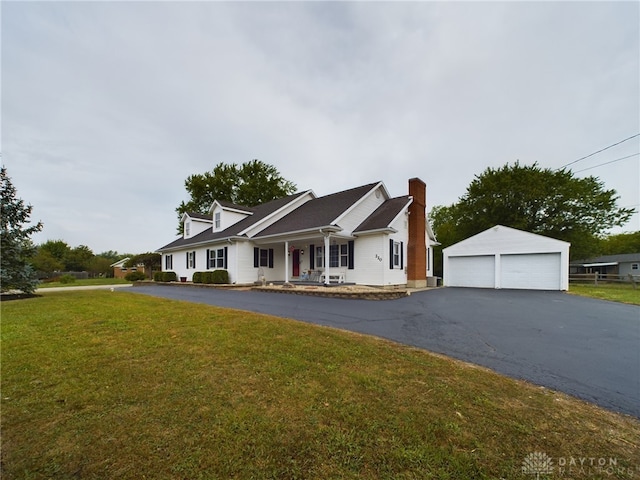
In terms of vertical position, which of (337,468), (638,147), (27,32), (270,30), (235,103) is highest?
(270,30)

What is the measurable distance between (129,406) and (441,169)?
24130 mm

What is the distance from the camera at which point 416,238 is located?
1702cm

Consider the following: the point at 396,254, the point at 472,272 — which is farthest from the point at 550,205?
the point at 396,254

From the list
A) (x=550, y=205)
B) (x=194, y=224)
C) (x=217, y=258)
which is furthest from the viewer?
(x=550, y=205)

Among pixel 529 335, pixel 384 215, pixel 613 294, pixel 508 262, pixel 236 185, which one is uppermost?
pixel 236 185

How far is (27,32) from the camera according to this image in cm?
809

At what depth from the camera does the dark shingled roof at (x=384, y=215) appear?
14817mm

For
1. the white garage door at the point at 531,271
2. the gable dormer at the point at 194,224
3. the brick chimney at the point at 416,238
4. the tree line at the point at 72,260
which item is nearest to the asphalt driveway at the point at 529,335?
the brick chimney at the point at 416,238

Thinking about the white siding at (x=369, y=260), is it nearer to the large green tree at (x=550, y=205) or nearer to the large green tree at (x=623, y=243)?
the large green tree at (x=550, y=205)

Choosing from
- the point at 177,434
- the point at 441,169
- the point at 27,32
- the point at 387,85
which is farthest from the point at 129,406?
the point at 441,169

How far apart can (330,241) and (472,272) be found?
34.6 ft

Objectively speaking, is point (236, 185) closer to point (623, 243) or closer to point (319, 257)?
point (319, 257)

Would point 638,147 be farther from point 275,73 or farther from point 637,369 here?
point 275,73

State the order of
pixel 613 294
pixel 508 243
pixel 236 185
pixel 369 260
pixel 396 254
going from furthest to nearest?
pixel 236 185 → pixel 508 243 → pixel 396 254 → pixel 369 260 → pixel 613 294
